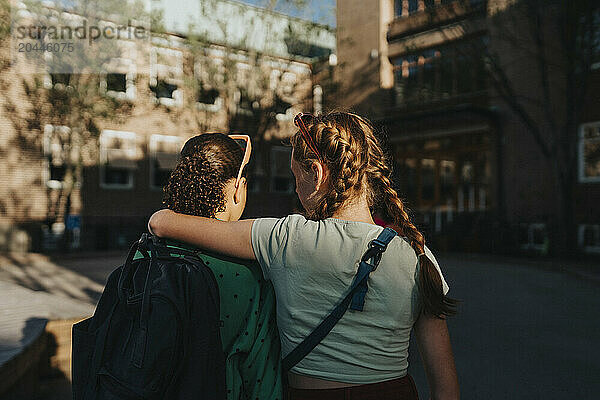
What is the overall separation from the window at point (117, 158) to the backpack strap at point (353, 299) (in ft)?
68.3

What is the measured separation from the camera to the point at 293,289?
155cm

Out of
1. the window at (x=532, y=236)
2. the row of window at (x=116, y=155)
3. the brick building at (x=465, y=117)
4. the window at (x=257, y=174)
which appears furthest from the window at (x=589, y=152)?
the window at (x=257, y=174)

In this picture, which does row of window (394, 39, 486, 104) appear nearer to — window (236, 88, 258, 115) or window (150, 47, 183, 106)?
Result: window (236, 88, 258, 115)

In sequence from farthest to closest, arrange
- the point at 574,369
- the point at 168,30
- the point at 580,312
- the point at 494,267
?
the point at 168,30, the point at 494,267, the point at 580,312, the point at 574,369

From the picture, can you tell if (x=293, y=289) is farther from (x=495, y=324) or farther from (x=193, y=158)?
(x=495, y=324)

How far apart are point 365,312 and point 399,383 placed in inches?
10.2

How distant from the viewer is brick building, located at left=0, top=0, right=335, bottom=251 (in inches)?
757

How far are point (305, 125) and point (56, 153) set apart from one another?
20.4 meters

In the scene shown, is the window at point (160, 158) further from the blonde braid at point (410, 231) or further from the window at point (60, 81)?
the blonde braid at point (410, 231)

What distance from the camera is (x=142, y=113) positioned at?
22219 mm

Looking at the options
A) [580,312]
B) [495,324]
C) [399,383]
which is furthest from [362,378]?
[580,312]

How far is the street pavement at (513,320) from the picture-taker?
15.9 ft

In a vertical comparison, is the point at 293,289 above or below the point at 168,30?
below

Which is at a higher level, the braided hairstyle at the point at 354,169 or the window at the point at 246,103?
the window at the point at 246,103
